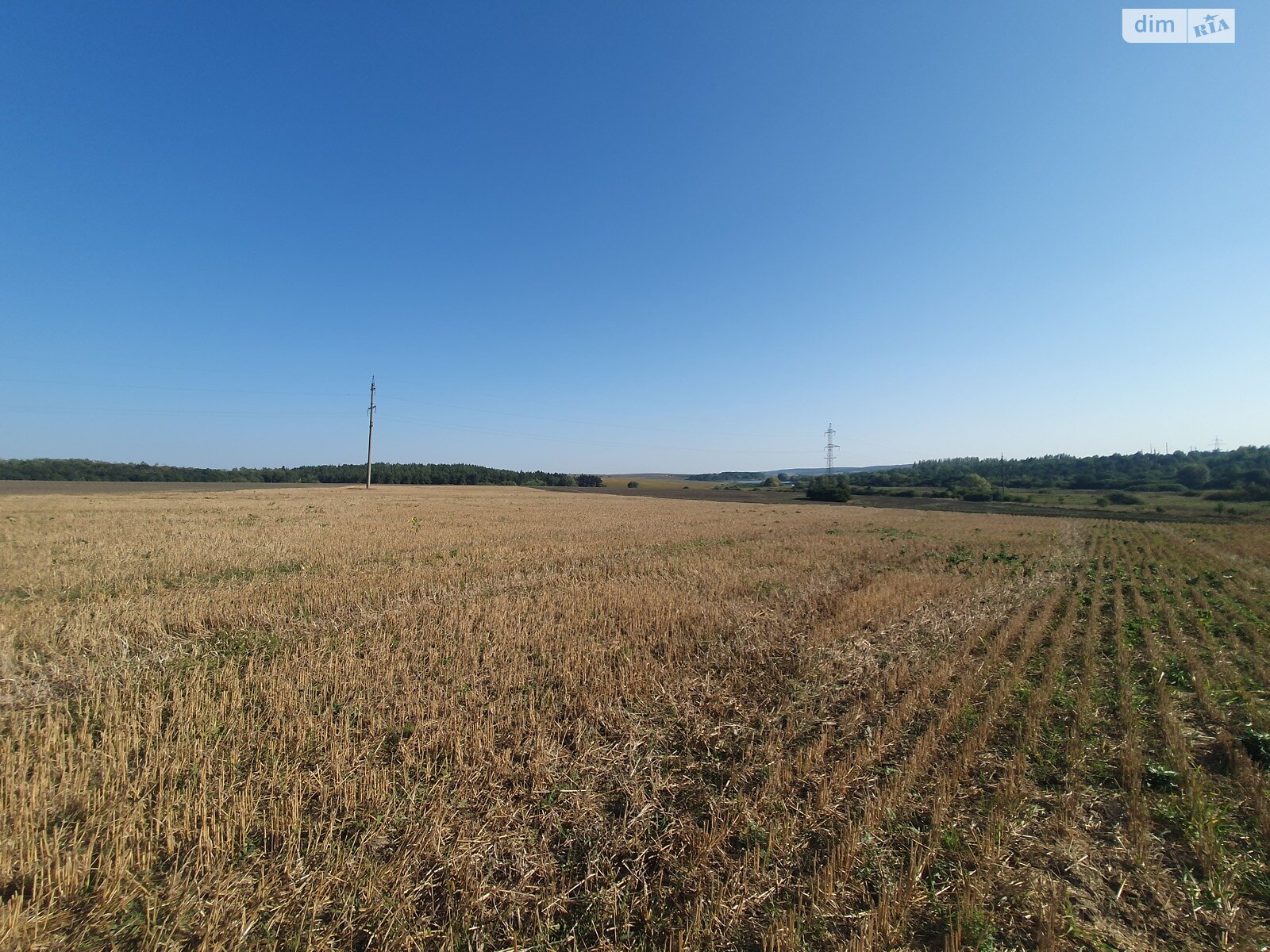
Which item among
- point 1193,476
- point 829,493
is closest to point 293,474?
point 829,493

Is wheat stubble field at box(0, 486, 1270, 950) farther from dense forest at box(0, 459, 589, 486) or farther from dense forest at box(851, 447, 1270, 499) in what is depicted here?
dense forest at box(851, 447, 1270, 499)

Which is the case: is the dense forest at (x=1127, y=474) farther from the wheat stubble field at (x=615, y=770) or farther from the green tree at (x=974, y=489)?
the wheat stubble field at (x=615, y=770)

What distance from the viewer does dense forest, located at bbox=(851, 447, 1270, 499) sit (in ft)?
275

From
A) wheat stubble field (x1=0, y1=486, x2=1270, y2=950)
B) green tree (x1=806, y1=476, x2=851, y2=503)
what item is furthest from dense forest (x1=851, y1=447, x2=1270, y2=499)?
wheat stubble field (x1=0, y1=486, x2=1270, y2=950)

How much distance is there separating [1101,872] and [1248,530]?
53697 millimetres

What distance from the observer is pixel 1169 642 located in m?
9.32

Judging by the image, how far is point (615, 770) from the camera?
4.62m

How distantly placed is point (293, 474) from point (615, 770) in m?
127

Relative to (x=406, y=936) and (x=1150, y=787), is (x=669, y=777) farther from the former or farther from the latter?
(x=1150, y=787)

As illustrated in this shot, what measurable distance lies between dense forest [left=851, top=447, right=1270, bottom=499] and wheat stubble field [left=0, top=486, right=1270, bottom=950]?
105 metres

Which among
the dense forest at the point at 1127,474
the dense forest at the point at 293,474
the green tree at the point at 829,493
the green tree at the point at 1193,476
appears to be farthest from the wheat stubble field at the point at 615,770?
the green tree at the point at 1193,476

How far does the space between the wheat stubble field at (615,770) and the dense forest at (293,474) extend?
8862 cm

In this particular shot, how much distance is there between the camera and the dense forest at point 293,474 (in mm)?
78875

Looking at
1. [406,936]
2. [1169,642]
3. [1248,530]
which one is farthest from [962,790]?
[1248,530]
